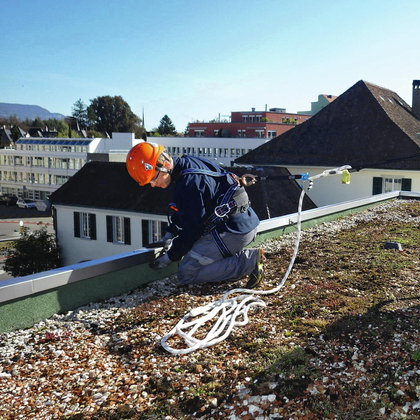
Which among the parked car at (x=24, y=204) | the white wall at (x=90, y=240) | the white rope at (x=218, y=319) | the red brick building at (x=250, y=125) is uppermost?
the red brick building at (x=250, y=125)

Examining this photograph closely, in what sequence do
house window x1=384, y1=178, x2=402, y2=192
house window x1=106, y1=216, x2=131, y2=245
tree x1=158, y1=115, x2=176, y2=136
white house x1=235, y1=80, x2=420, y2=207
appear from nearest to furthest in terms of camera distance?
1. house window x1=384, y1=178, x2=402, y2=192
2. white house x1=235, y1=80, x2=420, y2=207
3. house window x1=106, y1=216, x2=131, y2=245
4. tree x1=158, y1=115, x2=176, y2=136

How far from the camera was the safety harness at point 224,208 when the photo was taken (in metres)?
4.77

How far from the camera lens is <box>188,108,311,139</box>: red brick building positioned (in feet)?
225

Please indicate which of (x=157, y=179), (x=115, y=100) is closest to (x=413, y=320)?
(x=157, y=179)

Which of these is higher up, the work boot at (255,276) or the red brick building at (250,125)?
the red brick building at (250,125)

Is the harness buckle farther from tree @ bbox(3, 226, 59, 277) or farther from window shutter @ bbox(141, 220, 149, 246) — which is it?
tree @ bbox(3, 226, 59, 277)

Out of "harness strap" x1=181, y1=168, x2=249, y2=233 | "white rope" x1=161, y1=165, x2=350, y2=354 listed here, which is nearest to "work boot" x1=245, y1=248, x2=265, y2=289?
"white rope" x1=161, y1=165, x2=350, y2=354

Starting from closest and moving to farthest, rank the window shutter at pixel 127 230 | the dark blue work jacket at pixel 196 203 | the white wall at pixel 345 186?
the dark blue work jacket at pixel 196 203, the white wall at pixel 345 186, the window shutter at pixel 127 230

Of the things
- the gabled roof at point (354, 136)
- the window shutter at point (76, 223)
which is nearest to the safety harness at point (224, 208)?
the gabled roof at point (354, 136)

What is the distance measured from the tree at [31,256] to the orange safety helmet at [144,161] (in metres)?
31.5

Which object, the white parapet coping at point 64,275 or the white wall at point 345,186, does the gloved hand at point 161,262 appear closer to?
the white parapet coping at point 64,275

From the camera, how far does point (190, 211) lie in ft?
15.1

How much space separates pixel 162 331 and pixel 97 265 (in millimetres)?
1136

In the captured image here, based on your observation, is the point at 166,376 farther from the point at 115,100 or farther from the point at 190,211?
the point at 115,100
